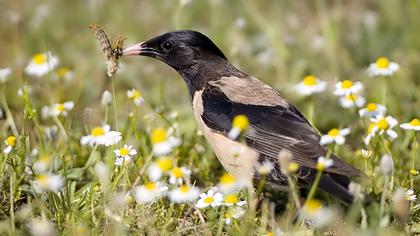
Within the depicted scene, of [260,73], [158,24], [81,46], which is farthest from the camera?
[158,24]

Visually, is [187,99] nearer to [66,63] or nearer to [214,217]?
[66,63]

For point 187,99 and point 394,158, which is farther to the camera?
point 187,99

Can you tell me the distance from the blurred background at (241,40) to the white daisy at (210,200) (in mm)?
2125

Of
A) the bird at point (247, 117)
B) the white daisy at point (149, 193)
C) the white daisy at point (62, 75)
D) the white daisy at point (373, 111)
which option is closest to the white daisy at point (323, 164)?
the bird at point (247, 117)

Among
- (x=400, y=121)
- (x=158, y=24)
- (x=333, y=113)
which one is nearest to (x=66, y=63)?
(x=158, y=24)

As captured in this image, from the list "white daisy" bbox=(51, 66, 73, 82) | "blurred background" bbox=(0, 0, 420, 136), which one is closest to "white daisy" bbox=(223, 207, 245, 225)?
"blurred background" bbox=(0, 0, 420, 136)

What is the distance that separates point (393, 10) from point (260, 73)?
1.69 m

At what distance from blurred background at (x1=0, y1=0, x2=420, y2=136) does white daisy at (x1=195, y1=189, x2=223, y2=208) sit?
212 cm

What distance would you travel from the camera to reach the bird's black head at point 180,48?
18.6 feet

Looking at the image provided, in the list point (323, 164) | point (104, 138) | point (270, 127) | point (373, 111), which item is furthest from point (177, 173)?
point (373, 111)

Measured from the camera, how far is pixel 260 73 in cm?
769

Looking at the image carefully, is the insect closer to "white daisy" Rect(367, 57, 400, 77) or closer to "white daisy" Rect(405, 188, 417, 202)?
"white daisy" Rect(405, 188, 417, 202)

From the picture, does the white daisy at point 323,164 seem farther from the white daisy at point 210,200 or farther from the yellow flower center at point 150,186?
the yellow flower center at point 150,186

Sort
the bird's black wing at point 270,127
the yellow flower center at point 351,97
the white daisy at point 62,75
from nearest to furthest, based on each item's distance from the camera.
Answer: the bird's black wing at point 270,127 → the yellow flower center at point 351,97 → the white daisy at point 62,75
